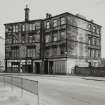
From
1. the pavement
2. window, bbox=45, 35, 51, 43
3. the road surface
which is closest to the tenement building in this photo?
window, bbox=45, 35, 51, 43

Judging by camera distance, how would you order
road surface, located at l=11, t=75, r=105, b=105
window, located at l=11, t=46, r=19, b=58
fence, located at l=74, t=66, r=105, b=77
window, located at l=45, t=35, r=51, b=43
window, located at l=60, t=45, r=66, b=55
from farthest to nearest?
window, located at l=11, t=46, r=19, b=58 < window, located at l=45, t=35, r=51, b=43 < window, located at l=60, t=45, r=66, b=55 < fence, located at l=74, t=66, r=105, b=77 < road surface, located at l=11, t=75, r=105, b=105

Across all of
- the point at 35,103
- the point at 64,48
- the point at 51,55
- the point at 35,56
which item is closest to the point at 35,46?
the point at 35,56

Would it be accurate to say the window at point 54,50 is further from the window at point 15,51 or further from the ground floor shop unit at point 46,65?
the window at point 15,51

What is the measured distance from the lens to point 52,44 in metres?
41.9

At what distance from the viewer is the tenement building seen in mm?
39125

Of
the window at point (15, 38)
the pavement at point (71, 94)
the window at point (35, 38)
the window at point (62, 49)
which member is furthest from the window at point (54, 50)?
the pavement at point (71, 94)

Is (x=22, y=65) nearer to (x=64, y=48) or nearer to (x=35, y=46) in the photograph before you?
(x=35, y=46)

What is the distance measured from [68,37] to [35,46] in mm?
10326

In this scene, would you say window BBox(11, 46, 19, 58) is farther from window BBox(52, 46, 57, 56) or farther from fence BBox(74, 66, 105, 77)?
fence BBox(74, 66, 105, 77)

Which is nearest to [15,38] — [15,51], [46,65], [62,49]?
[15,51]

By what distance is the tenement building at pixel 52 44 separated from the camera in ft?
128

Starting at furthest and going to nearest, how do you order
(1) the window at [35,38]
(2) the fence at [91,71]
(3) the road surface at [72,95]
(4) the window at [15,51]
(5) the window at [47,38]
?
(4) the window at [15,51] → (1) the window at [35,38] → (5) the window at [47,38] → (2) the fence at [91,71] → (3) the road surface at [72,95]

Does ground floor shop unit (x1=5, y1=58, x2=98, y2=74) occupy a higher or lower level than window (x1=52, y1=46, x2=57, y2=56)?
A: lower

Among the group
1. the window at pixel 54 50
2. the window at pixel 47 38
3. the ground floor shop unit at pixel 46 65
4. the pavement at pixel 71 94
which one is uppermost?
the window at pixel 47 38
